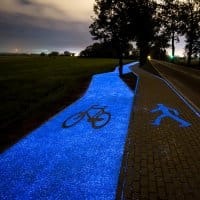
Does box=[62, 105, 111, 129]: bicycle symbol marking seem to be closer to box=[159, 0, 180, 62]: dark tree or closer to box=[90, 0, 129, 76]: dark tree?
box=[90, 0, 129, 76]: dark tree

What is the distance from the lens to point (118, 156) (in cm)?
625

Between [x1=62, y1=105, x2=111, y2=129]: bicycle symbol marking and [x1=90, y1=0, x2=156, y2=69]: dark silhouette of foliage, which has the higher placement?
[x1=90, y1=0, x2=156, y2=69]: dark silhouette of foliage

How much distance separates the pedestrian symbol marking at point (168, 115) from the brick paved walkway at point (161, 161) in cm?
20

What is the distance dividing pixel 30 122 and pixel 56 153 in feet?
12.0

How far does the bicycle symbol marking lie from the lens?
917 cm

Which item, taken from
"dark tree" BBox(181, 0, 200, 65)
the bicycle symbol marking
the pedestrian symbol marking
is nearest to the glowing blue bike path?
the bicycle symbol marking

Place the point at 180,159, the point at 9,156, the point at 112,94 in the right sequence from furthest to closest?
the point at 112,94 → the point at 9,156 → the point at 180,159

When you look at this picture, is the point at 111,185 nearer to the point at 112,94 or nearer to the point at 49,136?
the point at 49,136

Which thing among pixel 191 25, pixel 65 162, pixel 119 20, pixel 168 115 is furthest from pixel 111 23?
pixel 191 25

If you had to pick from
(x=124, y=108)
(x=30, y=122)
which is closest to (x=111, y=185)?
(x=30, y=122)

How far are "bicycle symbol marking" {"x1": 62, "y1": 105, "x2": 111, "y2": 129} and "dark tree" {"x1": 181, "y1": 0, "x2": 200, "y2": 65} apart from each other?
39813 millimetres

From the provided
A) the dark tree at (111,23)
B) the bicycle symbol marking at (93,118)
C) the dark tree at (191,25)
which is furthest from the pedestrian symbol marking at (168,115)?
the dark tree at (191,25)

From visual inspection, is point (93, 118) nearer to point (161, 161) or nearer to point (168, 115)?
point (168, 115)

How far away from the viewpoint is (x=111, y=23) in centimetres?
2222
